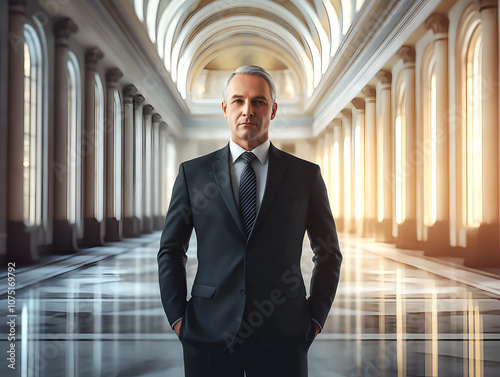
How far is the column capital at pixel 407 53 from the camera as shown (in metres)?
16.5

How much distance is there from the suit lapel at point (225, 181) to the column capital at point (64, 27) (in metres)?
13.6

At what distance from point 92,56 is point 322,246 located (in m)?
16.4

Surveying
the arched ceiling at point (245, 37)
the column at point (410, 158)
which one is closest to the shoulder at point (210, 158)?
the column at point (410, 158)

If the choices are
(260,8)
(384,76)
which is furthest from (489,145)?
(260,8)

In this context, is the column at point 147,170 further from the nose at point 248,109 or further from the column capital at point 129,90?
the nose at point 248,109

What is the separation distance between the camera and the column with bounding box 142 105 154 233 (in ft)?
86.6

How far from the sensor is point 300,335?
1996 mm

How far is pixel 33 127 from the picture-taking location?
13.8 m

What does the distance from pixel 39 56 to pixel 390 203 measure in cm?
1266

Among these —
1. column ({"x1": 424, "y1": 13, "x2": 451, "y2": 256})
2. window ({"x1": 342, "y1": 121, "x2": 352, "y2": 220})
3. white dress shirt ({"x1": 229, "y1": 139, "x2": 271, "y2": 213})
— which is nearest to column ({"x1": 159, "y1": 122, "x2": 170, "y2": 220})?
window ({"x1": 342, "y1": 121, "x2": 352, "y2": 220})

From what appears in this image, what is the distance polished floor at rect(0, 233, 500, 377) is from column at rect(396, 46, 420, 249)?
7.08 meters

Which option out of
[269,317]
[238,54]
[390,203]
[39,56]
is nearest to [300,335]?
[269,317]

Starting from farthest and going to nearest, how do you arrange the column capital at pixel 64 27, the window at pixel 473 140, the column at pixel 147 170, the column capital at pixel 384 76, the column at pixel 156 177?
the column at pixel 156 177 → the column at pixel 147 170 → the column capital at pixel 384 76 → the column capital at pixel 64 27 → the window at pixel 473 140

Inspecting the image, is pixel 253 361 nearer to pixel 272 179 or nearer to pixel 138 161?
pixel 272 179
